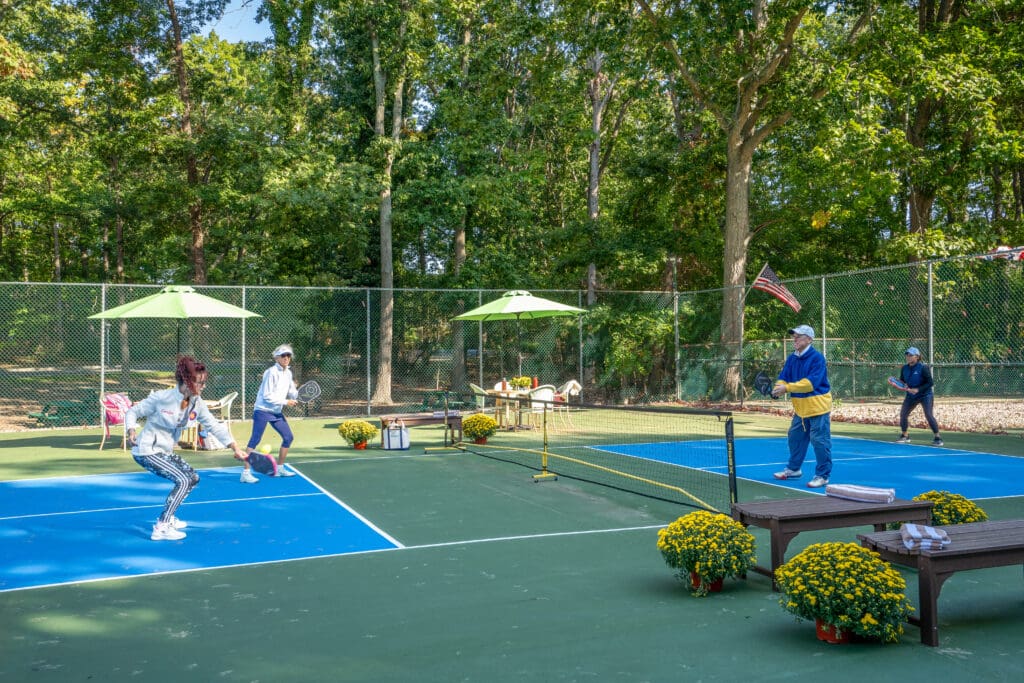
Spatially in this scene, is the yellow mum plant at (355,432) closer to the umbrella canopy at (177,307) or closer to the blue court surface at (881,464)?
the umbrella canopy at (177,307)

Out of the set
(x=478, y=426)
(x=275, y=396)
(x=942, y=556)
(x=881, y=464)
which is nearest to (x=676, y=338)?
(x=478, y=426)

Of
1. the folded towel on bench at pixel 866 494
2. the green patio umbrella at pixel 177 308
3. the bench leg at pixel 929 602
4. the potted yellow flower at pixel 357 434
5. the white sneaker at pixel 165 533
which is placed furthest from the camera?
the potted yellow flower at pixel 357 434

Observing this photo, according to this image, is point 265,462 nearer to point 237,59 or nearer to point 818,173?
point 818,173

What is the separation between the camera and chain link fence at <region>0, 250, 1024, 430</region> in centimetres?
2039

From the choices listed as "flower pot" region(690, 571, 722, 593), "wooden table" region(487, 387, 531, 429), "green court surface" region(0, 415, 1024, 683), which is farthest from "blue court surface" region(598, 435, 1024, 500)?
"flower pot" region(690, 571, 722, 593)

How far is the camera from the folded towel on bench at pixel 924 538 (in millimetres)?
4988

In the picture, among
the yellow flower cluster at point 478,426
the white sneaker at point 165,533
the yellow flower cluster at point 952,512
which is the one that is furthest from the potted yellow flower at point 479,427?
the yellow flower cluster at point 952,512

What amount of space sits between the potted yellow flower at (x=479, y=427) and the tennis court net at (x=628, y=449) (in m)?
0.14

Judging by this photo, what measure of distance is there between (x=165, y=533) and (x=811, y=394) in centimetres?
748

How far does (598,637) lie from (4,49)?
84.2ft

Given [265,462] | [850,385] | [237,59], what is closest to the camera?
[265,462]

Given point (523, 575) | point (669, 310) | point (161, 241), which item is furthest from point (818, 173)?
point (523, 575)

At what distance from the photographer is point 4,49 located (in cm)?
2380

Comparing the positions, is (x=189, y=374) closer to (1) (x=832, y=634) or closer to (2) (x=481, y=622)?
(2) (x=481, y=622)
